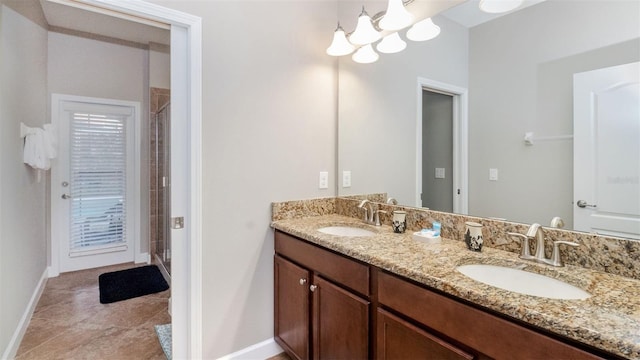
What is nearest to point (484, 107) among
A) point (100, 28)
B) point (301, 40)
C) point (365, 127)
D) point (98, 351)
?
point (365, 127)

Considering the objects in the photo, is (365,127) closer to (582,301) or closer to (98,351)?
(582,301)

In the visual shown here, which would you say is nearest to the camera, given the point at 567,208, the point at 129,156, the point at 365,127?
the point at 567,208

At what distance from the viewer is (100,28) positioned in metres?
3.42

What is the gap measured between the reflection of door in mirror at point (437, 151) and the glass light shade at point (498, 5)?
0.42m

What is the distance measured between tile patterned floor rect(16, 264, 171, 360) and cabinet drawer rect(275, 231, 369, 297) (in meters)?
1.13

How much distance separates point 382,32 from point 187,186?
58.8 inches

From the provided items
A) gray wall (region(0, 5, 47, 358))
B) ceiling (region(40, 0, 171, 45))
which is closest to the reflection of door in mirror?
gray wall (region(0, 5, 47, 358))

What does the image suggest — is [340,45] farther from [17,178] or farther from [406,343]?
[17,178]

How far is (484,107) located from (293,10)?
1.35 meters

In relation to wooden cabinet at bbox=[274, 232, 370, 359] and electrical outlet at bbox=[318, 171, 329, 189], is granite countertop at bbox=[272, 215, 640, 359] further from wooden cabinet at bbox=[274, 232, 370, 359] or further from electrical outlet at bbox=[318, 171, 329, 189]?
electrical outlet at bbox=[318, 171, 329, 189]

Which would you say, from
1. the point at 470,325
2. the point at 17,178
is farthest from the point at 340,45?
the point at 17,178

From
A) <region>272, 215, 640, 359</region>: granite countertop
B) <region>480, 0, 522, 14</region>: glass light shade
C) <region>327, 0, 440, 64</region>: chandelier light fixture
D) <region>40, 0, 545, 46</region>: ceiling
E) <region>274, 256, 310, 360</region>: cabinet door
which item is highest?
<region>40, 0, 545, 46</region>: ceiling

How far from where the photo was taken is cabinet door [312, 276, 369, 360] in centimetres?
133

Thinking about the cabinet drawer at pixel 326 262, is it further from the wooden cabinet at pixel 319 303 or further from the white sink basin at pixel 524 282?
the white sink basin at pixel 524 282
